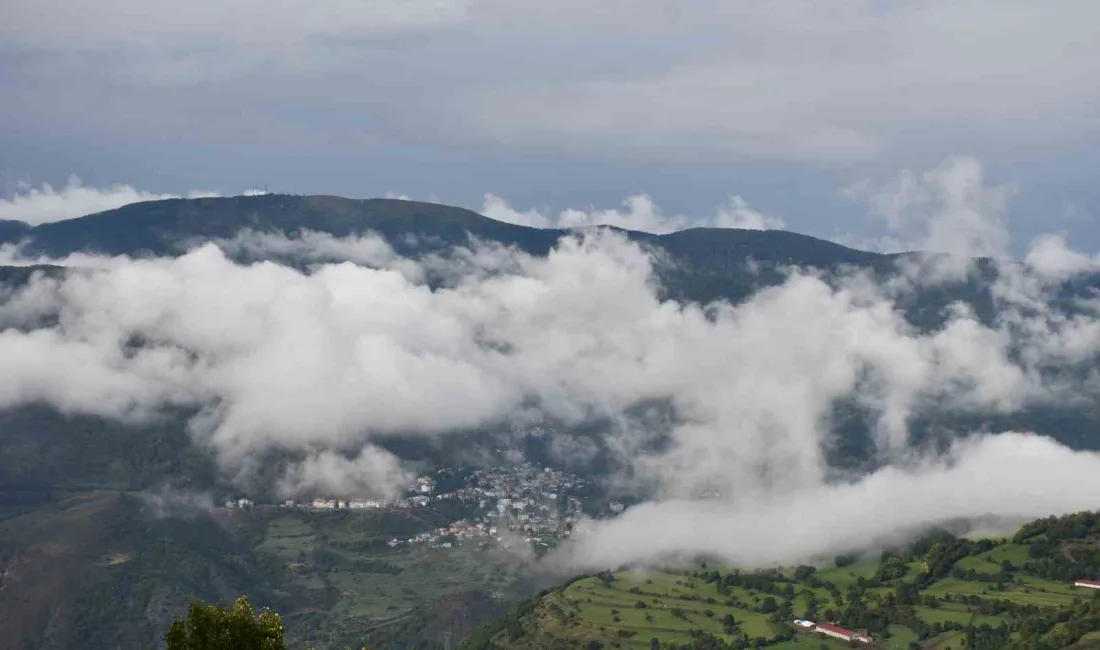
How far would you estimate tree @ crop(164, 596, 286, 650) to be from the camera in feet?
179

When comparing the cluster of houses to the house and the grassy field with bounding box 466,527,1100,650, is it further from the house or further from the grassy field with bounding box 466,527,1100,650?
the grassy field with bounding box 466,527,1100,650

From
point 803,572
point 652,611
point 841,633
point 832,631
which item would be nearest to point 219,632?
point 841,633

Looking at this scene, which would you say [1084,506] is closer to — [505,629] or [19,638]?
[505,629]

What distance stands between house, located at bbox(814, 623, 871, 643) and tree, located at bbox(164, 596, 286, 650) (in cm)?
10120

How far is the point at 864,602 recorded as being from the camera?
513ft

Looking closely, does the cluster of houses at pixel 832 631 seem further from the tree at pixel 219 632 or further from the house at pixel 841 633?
the tree at pixel 219 632

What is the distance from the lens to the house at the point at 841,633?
14100 centimetres

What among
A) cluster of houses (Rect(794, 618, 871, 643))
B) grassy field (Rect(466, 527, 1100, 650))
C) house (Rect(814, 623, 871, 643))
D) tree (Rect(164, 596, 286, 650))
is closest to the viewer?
tree (Rect(164, 596, 286, 650))

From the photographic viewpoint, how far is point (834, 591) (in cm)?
16762

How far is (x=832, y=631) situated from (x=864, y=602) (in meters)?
12.6

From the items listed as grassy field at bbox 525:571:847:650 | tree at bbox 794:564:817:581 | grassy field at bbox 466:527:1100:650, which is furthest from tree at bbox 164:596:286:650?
tree at bbox 794:564:817:581

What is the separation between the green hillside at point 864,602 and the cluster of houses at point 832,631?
4.45 ft

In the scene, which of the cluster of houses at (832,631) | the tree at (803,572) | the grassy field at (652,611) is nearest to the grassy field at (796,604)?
the grassy field at (652,611)

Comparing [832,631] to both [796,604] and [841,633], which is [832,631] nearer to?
[841,633]
